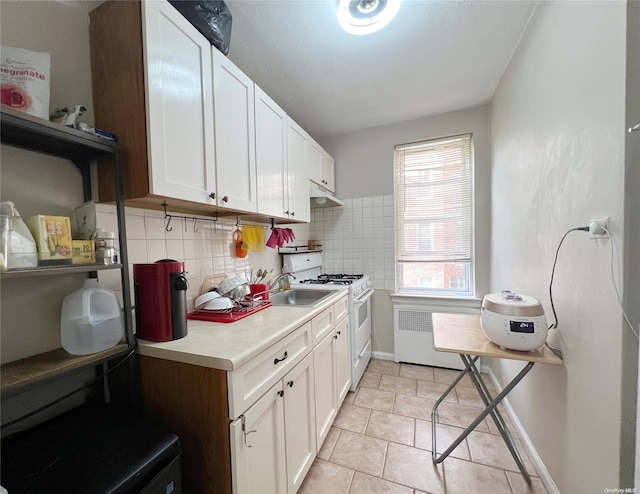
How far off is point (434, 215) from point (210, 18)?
94.7 inches

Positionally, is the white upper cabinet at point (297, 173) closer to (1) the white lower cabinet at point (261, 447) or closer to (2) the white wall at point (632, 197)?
(1) the white lower cabinet at point (261, 447)

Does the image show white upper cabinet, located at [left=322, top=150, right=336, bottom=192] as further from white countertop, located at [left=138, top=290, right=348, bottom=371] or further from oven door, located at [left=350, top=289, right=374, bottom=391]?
white countertop, located at [left=138, top=290, right=348, bottom=371]

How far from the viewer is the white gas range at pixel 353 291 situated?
85.0 inches

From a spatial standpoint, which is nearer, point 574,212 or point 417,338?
point 574,212

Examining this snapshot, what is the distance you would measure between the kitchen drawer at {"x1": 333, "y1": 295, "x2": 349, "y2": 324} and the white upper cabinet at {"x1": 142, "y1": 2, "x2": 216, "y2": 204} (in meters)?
1.14

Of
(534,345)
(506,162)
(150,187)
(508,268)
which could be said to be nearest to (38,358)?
(150,187)

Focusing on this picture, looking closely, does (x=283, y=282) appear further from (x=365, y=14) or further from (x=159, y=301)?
(x=365, y=14)

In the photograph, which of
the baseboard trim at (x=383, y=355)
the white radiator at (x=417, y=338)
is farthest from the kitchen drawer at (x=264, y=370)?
the baseboard trim at (x=383, y=355)

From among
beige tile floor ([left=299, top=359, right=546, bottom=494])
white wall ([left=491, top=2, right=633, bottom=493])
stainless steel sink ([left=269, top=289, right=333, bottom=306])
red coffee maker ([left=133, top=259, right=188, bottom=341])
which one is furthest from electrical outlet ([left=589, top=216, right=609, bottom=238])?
red coffee maker ([left=133, top=259, right=188, bottom=341])

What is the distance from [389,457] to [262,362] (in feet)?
3.81

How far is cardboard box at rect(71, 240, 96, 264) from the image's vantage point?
0.84 meters

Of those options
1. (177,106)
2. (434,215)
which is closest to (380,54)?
(177,106)

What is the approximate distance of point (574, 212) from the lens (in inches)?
42.8

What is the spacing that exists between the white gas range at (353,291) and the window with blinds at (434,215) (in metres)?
0.56
